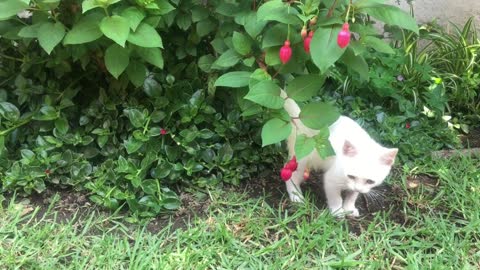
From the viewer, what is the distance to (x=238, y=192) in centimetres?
278

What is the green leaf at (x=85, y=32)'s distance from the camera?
2074 millimetres

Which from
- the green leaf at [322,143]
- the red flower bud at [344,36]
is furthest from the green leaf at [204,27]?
the red flower bud at [344,36]

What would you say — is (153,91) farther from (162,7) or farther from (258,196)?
(258,196)

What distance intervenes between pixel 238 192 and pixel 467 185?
1267 mm

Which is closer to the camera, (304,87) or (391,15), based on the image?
(391,15)

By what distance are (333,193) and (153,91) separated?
1.09 m

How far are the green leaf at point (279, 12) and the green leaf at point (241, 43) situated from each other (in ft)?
0.93

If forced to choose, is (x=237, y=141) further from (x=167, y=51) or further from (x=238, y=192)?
(x=167, y=51)

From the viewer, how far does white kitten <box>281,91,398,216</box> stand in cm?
227

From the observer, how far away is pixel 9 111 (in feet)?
8.88

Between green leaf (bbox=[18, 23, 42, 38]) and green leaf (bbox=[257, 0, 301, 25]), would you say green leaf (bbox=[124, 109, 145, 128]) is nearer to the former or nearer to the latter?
green leaf (bbox=[18, 23, 42, 38])

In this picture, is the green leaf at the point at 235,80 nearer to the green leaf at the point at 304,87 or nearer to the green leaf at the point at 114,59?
the green leaf at the point at 304,87

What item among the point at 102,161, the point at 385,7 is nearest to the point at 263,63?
the point at 385,7

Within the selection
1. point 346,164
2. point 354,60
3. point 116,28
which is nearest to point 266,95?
point 354,60
